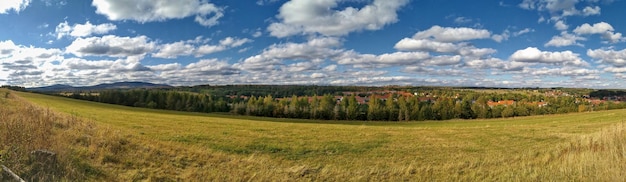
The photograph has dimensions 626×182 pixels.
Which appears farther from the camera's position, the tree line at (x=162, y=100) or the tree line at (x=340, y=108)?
the tree line at (x=162, y=100)

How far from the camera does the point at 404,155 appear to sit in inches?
630

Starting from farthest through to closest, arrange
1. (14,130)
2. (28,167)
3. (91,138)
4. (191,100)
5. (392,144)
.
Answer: (191,100) < (392,144) < (91,138) < (14,130) < (28,167)

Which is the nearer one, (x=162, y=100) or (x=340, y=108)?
(x=340, y=108)

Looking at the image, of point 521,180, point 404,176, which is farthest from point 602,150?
point 404,176

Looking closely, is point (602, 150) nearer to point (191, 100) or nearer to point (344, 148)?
point (344, 148)

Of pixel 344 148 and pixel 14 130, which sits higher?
pixel 14 130

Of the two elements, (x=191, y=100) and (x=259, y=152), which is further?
(x=191, y=100)

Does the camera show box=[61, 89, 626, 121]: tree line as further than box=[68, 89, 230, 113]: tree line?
No

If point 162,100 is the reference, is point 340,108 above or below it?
below

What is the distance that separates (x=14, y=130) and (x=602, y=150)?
16486 millimetres

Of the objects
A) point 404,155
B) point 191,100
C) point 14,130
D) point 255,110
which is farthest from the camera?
point 191,100

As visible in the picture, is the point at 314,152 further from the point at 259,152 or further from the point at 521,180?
the point at 521,180

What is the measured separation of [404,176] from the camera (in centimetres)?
998

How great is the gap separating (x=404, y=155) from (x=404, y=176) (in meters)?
6.22
